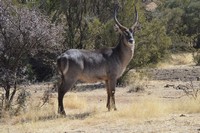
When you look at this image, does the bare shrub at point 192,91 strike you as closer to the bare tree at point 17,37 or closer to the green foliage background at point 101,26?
the green foliage background at point 101,26

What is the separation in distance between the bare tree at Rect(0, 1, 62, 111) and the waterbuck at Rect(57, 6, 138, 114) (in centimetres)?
124

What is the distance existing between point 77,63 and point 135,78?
1186 centimetres

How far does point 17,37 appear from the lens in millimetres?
15531

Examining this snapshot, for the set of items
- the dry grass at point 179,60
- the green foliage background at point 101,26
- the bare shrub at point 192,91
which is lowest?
the bare shrub at point 192,91

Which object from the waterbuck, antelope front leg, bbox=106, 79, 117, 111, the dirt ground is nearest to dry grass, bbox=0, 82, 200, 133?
the dirt ground

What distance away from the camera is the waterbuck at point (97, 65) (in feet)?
48.5

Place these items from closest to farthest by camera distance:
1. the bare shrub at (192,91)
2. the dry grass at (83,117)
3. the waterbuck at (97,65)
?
the dry grass at (83,117) < the waterbuck at (97,65) < the bare shrub at (192,91)

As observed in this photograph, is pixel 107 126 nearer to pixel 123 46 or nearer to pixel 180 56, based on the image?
pixel 123 46

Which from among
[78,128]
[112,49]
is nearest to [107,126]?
[78,128]

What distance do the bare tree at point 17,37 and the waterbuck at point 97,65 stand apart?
1241mm

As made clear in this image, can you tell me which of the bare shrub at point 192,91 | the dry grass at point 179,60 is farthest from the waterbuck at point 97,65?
the dry grass at point 179,60

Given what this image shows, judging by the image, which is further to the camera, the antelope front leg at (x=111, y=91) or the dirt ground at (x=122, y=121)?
the antelope front leg at (x=111, y=91)

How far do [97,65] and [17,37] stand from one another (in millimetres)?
2697

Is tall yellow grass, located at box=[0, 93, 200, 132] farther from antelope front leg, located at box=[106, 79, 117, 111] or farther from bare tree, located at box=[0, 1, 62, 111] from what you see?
bare tree, located at box=[0, 1, 62, 111]
